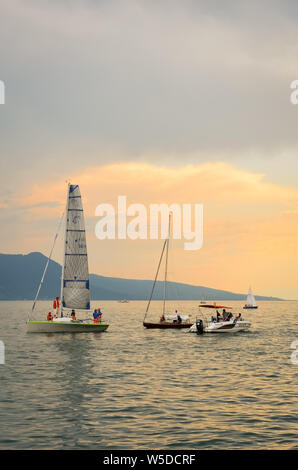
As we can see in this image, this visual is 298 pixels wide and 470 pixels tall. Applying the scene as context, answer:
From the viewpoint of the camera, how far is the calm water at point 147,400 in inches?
705

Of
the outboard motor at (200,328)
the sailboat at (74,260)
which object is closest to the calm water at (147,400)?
the sailboat at (74,260)

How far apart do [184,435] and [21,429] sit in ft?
19.9

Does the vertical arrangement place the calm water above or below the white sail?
below

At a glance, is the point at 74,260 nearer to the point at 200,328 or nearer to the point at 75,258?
the point at 75,258

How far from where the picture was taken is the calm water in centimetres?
1791

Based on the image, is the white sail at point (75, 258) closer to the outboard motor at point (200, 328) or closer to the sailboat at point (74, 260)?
the sailboat at point (74, 260)

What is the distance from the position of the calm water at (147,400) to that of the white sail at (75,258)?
834 inches

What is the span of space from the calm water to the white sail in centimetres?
2118

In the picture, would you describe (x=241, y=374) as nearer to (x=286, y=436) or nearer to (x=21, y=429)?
(x=286, y=436)

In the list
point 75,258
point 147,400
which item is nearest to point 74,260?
point 75,258

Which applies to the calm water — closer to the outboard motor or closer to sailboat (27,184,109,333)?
sailboat (27,184,109,333)

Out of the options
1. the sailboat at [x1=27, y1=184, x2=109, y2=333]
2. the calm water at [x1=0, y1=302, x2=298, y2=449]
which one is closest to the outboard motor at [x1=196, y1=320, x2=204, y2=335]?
the sailboat at [x1=27, y1=184, x2=109, y2=333]

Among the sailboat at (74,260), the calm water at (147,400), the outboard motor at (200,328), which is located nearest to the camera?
the calm water at (147,400)
